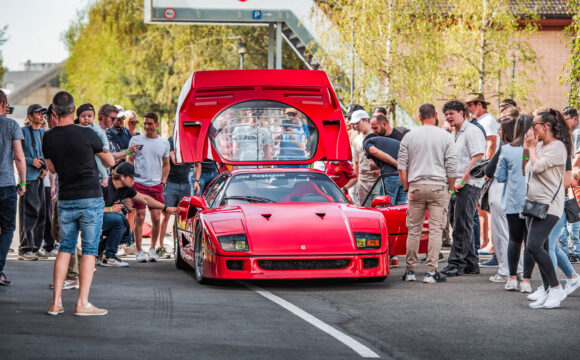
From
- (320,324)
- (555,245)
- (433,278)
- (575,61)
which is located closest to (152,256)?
(433,278)

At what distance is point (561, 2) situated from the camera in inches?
2079

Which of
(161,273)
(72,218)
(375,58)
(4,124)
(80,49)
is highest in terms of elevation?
(80,49)

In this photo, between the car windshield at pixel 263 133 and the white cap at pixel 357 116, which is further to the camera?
the white cap at pixel 357 116

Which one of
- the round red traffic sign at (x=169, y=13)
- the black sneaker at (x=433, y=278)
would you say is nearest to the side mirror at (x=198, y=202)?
the black sneaker at (x=433, y=278)

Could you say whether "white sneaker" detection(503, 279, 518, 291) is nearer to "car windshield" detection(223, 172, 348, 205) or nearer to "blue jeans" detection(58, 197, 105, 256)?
"car windshield" detection(223, 172, 348, 205)

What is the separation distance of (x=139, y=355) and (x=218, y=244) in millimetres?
3361

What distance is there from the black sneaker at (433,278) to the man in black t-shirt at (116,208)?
3.95 meters

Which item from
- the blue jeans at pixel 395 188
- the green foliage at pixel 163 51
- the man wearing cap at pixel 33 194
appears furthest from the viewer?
the green foliage at pixel 163 51

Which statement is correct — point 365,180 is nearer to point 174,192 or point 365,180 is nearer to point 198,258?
point 174,192

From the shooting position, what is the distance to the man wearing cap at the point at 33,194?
13.4 metres

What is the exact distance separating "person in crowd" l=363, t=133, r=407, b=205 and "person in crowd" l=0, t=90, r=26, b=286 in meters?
4.61

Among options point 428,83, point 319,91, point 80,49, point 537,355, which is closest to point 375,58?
point 428,83

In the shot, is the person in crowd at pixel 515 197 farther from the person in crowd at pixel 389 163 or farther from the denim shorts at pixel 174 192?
the denim shorts at pixel 174 192

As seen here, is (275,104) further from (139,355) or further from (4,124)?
(139,355)
